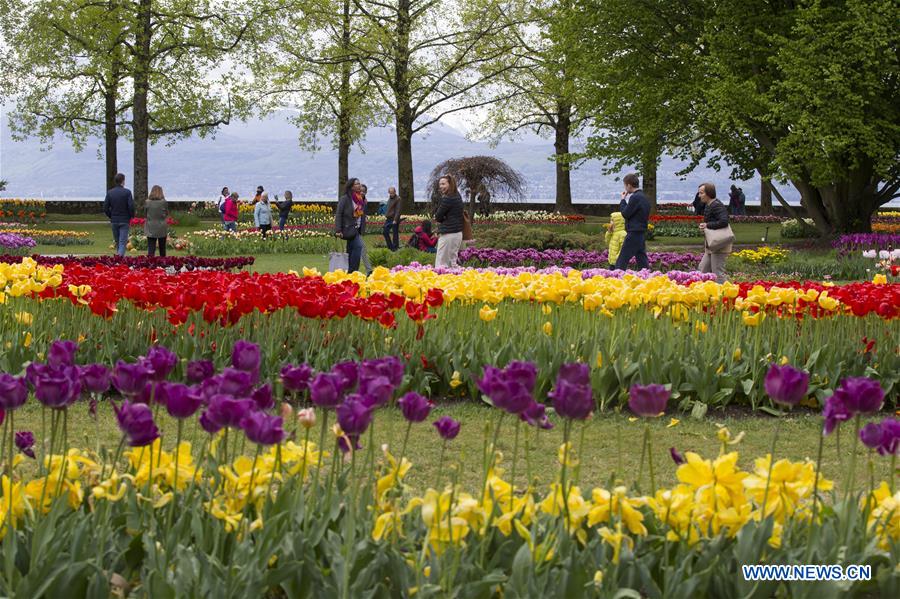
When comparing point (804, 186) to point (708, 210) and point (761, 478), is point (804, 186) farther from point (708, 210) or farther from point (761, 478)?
point (761, 478)

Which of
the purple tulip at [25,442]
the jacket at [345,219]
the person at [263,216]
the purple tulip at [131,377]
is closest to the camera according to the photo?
the purple tulip at [131,377]

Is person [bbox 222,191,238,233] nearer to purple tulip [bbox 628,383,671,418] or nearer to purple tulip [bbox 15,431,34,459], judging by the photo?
purple tulip [bbox 15,431,34,459]

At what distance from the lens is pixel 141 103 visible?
35.4m

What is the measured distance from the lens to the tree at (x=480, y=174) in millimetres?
41844

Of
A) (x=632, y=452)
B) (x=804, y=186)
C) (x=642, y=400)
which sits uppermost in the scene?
(x=804, y=186)

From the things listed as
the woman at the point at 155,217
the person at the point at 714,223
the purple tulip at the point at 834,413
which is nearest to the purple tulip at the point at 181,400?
the purple tulip at the point at 834,413

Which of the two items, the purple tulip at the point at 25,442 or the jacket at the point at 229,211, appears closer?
the purple tulip at the point at 25,442

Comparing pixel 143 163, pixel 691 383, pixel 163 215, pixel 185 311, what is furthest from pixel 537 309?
pixel 143 163

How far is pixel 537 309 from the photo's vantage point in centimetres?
815

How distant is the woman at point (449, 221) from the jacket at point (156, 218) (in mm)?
6973

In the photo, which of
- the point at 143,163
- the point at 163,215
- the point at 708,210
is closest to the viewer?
the point at 708,210

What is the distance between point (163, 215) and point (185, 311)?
563 inches

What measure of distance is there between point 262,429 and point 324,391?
0.64 ft

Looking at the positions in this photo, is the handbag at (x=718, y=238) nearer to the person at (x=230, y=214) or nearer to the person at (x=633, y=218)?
the person at (x=633, y=218)
